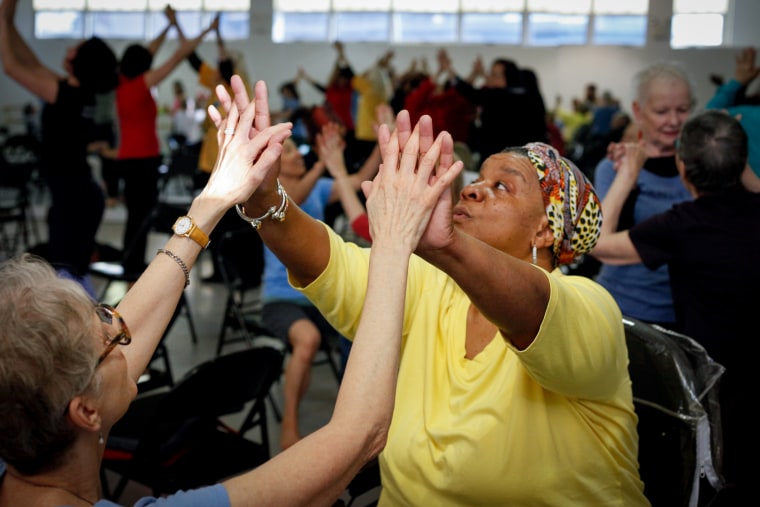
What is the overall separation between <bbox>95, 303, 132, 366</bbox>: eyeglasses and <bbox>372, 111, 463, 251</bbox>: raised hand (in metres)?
0.41

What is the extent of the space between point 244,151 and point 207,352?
4.07m

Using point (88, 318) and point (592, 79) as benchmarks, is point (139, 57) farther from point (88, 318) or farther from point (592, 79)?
point (592, 79)

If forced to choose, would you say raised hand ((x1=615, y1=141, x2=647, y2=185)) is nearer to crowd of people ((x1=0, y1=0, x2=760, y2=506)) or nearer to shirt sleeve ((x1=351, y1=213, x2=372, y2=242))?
crowd of people ((x1=0, y1=0, x2=760, y2=506))

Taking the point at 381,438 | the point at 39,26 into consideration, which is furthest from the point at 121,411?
the point at 39,26

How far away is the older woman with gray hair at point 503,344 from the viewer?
1.41m

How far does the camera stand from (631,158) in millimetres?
2807

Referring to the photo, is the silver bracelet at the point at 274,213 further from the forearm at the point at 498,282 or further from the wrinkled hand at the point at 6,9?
the wrinkled hand at the point at 6,9

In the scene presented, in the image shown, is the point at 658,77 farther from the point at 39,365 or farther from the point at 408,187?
the point at 39,365

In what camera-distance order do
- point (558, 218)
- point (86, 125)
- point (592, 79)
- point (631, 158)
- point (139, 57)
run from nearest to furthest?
point (558, 218)
point (631, 158)
point (86, 125)
point (139, 57)
point (592, 79)

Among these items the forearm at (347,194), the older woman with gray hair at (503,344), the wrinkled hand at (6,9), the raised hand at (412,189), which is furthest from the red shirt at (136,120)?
the raised hand at (412,189)

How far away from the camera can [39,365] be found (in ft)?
3.76

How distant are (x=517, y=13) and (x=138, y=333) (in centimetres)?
1891

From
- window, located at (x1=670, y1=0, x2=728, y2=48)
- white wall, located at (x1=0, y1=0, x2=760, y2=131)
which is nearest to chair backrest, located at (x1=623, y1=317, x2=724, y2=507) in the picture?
white wall, located at (x1=0, y1=0, x2=760, y2=131)

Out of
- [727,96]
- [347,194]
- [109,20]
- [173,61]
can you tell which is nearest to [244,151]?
[347,194]
